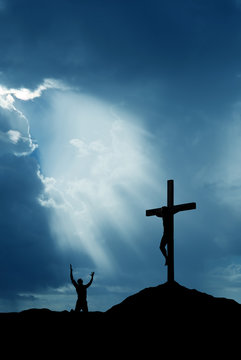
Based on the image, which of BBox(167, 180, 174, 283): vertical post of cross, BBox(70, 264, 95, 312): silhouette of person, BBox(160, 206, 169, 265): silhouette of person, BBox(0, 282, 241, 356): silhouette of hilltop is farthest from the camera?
BBox(70, 264, 95, 312): silhouette of person

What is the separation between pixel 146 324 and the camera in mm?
13516

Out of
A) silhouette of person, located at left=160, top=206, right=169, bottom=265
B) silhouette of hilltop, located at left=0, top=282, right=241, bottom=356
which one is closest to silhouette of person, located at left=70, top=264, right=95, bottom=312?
silhouette of hilltop, located at left=0, top=282, right=241, bottom=356

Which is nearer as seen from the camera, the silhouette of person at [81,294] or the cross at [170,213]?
the cross at [170,213]

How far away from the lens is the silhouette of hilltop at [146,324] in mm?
12766

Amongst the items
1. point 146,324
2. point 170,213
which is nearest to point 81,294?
point 146,324

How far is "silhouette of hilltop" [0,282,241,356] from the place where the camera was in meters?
12.8

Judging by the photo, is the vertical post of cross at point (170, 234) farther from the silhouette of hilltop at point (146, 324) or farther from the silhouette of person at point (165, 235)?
the silhouette of hilltop at point (146, 324)

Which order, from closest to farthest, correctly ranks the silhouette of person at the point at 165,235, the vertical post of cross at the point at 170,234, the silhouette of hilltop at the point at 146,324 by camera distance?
the silhouette of hilltop at the point at 146,324 < the vertical post of cross at the point at 170,234 < the silhouette of person at the point at 165,235

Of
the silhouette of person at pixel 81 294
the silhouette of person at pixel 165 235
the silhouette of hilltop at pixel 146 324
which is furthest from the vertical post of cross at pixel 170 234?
the silhouette of person at pixel 81 294

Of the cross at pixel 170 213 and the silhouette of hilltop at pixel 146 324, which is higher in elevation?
the cross at pixel 170 213

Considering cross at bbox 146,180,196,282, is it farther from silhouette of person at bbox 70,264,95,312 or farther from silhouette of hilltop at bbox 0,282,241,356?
silhouette of person at bbox 70,264,95,312

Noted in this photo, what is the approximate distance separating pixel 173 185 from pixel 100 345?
706 cm

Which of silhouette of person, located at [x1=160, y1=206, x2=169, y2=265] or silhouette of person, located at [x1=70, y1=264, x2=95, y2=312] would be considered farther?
silhouette of person, located at [x1=70, y1=264, x2=95, y2=312]

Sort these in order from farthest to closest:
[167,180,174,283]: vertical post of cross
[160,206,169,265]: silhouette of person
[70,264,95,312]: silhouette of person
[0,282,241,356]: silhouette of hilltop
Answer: [70,264,95,312]: silhouette of person
[160,206,169,265]: silhouette of person
[167,180,174,283]: vertical post of cross
[0,282,241,356]: silhouette of hilltop
